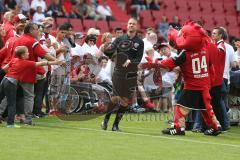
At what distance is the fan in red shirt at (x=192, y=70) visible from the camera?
12.5 metres

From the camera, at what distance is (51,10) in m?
23.9

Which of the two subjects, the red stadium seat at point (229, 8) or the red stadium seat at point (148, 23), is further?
the red stadium seat at point (229, 8)

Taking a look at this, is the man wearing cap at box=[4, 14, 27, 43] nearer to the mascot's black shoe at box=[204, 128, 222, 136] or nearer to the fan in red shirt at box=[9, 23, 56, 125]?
the fan in red shirt at box=[9, 23, 56, 125]

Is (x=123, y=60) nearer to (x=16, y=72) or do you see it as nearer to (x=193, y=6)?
(x=16, y=72)

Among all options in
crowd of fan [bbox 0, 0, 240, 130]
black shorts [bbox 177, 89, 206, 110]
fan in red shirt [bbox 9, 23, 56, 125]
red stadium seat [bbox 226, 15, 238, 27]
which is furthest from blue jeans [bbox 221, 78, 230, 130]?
red stadium seat [bbox 226, 15, 238, 27]

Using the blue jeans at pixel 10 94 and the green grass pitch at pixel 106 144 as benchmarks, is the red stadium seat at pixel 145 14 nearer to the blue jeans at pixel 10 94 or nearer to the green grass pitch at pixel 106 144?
the green grass pitch at pixel 106 144

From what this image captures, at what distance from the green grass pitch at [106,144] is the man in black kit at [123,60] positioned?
440 millimetres

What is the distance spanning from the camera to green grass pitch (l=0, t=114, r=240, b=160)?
31.5 ft

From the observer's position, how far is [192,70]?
12633mm

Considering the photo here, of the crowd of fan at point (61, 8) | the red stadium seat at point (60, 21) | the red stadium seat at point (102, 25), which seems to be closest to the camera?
the crowd of fan at point (61, 8)

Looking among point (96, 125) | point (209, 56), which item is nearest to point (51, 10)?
point (96, 125)

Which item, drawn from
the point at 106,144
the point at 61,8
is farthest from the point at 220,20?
the point at 106,144

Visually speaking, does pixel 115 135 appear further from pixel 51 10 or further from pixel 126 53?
pixel 51 10

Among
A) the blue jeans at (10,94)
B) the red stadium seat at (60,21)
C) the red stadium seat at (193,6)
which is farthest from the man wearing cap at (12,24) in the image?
the red stadium seat at (193,6)
